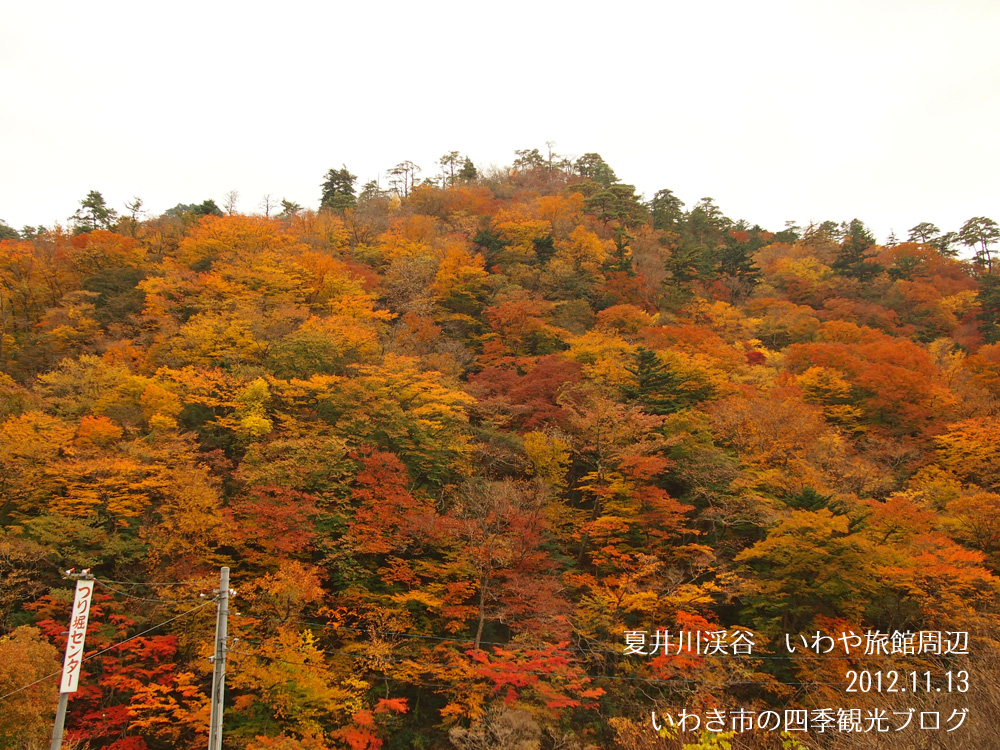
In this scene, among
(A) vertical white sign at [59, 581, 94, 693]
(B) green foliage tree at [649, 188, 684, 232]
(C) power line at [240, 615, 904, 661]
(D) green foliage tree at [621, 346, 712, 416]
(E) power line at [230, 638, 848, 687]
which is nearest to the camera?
(A) vertical white sign at [59, 581, 94, 693]

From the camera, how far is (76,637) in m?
8.45

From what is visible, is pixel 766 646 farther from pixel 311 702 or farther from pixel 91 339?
pixel 91 339

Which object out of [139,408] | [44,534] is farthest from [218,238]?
[44,534]

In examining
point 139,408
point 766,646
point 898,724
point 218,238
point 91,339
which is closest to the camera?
point 898,724

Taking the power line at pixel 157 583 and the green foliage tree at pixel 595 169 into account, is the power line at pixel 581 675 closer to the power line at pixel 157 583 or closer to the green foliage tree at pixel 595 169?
the power line at pixel 157 583

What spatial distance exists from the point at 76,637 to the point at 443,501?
1182cm

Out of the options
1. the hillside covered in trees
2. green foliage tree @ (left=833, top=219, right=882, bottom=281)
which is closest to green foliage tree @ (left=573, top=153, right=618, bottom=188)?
green foliage tree @ (left=833, top=219, right=882, bottom=281)

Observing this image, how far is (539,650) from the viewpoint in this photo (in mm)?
13359

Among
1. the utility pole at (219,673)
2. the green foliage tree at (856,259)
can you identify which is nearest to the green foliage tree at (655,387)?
the utility pole at (219,673)

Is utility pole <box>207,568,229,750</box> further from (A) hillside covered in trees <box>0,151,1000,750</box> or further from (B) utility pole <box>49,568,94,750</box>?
(A) hillside covered in trees <box>0,151,1000,750</box>

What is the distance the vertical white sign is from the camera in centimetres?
821

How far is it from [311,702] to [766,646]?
494 inches

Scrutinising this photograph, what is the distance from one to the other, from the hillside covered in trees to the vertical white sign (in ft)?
11.9

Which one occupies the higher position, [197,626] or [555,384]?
[555,384]
